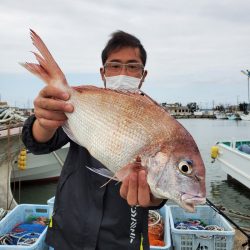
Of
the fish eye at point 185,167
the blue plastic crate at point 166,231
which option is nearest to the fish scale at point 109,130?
the fish eye at point 185,167

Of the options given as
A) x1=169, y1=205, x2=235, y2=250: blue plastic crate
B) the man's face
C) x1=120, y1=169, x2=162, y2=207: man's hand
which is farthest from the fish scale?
x1=169, y1=205, x2=235, y2=250: blue plastic crate

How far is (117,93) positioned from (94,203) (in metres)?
0.77

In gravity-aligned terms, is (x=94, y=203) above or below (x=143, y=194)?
below

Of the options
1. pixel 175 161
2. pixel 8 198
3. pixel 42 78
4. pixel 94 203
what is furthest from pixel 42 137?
pixel 8 198

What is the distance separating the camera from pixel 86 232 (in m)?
2.21

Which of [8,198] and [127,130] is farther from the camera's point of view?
[8,198]

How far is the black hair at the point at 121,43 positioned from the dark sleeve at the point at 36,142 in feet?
2.35

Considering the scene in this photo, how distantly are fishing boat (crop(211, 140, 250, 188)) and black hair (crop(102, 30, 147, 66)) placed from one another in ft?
29.6

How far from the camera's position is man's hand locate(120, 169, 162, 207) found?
5.76 feet

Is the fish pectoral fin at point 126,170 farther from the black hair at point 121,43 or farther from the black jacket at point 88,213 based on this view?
the black hair at point 121,43

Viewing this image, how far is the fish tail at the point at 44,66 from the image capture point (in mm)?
2041

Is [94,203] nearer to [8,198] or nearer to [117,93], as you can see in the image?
[117,93]

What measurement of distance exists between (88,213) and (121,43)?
4.28 ft

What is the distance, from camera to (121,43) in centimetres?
262
